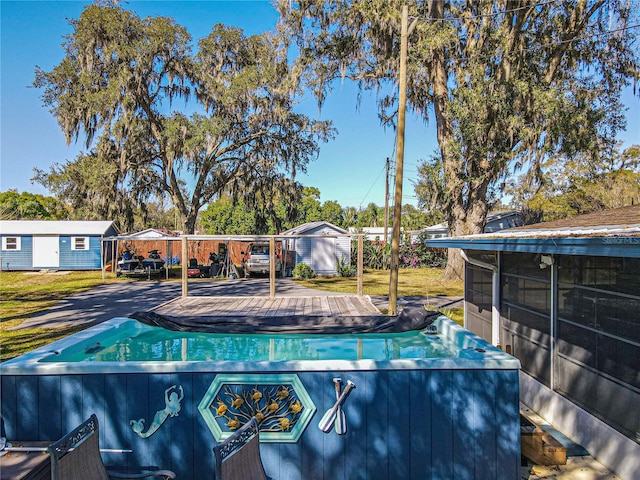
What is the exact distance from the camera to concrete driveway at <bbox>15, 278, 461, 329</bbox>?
10.3 meters

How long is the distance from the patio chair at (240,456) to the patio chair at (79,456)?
1.96 feet

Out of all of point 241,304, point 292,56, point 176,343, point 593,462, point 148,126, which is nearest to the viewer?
point 593,462

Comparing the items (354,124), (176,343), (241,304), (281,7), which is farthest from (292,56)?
(176,343)

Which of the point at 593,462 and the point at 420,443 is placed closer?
the point at 420,443

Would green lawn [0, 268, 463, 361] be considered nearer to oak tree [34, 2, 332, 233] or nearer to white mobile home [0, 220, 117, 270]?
white mobile home [0, 220, 117, 270]

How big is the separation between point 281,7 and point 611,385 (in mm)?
15033

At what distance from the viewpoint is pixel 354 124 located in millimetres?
22406

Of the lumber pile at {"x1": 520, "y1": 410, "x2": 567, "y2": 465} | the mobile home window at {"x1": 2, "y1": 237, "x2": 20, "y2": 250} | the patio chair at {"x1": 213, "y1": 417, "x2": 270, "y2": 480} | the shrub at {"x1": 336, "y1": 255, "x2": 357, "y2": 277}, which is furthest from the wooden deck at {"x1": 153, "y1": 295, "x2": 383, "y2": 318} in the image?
the mobile home window at {"x1": 2, "y1": 237, "x2": 20, "y2": 250}

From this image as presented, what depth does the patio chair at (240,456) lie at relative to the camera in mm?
2305

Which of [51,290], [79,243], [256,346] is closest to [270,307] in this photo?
[256,346]

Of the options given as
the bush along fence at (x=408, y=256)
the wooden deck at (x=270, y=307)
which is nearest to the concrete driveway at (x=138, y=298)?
the wooden deck at (x=270, y=307)

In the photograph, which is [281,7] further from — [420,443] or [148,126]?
[420,443]

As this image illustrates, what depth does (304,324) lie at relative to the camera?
5.84 meters

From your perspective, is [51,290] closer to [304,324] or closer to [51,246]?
[51,246]
